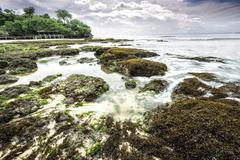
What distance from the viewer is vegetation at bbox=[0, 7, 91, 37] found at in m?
68.5

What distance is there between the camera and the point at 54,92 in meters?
10.6

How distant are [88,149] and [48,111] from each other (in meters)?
3.42

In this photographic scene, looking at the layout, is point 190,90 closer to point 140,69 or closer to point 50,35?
point 140,69

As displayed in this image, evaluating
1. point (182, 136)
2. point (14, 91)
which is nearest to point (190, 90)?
point (182, 136)

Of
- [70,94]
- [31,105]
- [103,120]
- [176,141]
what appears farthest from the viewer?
[70,94]

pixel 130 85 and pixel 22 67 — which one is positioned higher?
pixel 22 67

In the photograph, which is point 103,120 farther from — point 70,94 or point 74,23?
point 74,23

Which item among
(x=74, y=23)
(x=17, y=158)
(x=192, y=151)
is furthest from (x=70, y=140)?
(x=74, y=23)

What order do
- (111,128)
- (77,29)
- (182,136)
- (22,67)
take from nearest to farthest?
1. (182,136)
2. (111,128)
3. (22,67)
4. (77,29)

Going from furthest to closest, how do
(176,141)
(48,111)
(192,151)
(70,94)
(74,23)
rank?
(74,23)
(70,94)
(48,111)
(176,141)
(192,151)

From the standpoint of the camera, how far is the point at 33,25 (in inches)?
2827

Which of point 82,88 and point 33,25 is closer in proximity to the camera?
point 82,88

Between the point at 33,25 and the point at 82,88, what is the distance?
72.6 meters

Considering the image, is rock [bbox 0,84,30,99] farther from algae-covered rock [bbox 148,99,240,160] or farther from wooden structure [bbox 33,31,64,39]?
wooden structure [bbox 33,31,64,39]
